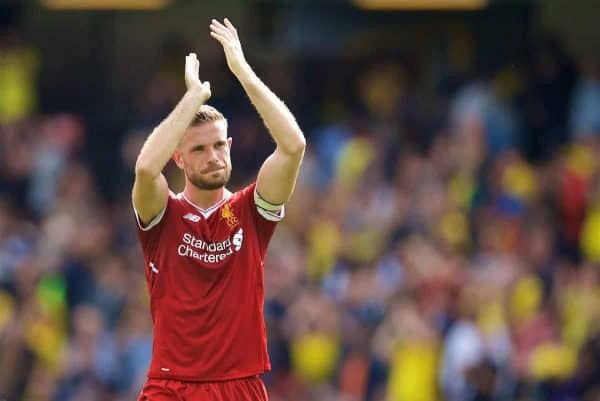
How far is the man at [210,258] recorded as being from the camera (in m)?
8.68

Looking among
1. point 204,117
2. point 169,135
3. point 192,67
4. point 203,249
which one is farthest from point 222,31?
point 203,249

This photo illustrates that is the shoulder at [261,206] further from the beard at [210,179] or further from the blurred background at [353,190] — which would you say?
the blurred background at [353,190]

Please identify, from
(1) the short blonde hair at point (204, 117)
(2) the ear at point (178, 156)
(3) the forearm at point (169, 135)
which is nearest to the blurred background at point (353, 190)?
(2) the ear at point (178, 156)

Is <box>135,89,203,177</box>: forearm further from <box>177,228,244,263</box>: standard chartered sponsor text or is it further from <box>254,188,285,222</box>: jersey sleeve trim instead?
<box>254,188,285,222</box>: jersey sleeve trim

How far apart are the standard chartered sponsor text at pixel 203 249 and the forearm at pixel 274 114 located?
56cm

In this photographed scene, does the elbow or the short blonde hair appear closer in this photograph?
the elbow

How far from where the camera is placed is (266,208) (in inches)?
349

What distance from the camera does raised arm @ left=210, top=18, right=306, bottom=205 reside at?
8539mm

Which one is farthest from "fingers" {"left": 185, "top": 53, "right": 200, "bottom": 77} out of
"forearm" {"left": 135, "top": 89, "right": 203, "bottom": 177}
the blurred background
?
the blurred background

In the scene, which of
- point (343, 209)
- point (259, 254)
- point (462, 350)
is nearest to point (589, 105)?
point (343, 209)

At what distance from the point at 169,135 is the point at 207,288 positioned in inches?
31.2

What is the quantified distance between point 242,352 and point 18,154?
1150 centimetres

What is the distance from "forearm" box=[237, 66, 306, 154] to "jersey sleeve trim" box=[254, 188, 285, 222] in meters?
0.31

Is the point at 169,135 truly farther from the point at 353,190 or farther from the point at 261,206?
the point at 353,190
